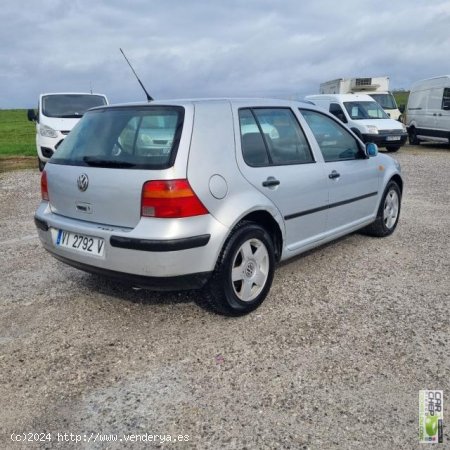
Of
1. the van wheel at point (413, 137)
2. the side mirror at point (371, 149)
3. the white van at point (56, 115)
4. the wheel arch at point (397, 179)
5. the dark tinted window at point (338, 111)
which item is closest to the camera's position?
the side mirror at point (371, 149)

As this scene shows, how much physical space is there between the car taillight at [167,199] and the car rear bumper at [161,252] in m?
0.06

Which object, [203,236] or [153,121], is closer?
[203,236]

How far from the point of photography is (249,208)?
3.48 metres

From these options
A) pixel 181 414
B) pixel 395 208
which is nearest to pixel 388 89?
pixel 395 208

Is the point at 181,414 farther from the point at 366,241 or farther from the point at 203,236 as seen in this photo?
the point at 366,241

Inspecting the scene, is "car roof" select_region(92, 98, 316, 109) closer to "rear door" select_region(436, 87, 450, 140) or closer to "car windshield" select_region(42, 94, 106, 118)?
"car windshield" select_region(42, 94, 106, 118)

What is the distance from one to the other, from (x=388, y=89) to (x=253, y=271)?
19.9 m

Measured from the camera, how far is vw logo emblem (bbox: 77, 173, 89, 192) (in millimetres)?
3406

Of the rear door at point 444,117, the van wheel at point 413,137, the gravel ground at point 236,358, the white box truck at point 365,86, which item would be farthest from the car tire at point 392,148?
the gravel ground at point 236,358

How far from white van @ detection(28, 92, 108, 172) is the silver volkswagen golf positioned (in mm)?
7865

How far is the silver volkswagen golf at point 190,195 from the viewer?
124 inches

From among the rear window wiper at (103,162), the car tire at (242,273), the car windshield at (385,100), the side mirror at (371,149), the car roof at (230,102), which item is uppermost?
the car windshield at (385,100)

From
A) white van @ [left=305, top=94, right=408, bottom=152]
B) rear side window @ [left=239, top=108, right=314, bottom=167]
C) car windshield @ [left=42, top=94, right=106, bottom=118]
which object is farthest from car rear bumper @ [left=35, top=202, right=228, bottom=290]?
white van @ [left=305, top=94, right=408, bottom=152]

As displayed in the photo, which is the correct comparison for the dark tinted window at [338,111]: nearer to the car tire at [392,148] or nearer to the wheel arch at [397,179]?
the car tire at [392,148]
